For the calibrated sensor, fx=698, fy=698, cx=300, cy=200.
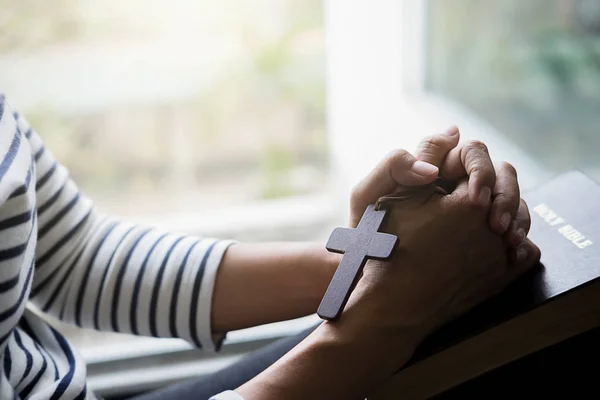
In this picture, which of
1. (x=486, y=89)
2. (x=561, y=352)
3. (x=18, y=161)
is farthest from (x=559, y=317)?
(x=486, y=89)

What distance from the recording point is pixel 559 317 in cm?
46

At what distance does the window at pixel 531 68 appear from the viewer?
3.59ft

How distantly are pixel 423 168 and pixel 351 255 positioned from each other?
0.09 meters

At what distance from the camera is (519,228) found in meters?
0.51

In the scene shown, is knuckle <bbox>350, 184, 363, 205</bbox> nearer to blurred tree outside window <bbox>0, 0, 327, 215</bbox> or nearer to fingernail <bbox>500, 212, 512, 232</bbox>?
fingernail <bbox>500, 212, 512, 232</bbox>

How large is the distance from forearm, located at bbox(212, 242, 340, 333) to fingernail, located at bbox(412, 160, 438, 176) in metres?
0.14

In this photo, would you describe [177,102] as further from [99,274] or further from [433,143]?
[433,143]

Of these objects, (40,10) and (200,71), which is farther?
(200,71)

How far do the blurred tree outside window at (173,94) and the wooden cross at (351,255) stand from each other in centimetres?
77

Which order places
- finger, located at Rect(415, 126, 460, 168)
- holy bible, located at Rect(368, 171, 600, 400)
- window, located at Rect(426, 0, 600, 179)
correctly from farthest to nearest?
window, located at Rect(426, 0, 600, 179) → finger, located at Rect(415, 126, 460, 168) → holy bible, located at Rect(368, 171, 600, 400)

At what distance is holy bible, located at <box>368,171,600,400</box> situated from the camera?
0.46 m

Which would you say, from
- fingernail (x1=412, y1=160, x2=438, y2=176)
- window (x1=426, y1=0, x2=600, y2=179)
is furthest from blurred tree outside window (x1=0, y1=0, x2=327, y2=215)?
fingernail (x1=412, y1=160, x2=438, y2=176)

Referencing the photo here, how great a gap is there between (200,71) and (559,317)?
3.02 feet

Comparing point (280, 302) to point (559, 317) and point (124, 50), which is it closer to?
point (559, 317)
